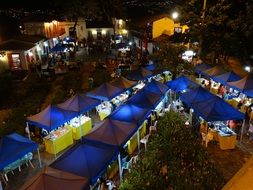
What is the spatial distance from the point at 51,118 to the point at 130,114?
13.2 feet

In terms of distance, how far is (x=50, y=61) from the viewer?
108 feet

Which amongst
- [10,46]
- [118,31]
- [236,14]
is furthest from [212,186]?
[118,31]

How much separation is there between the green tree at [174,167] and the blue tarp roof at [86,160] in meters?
1.11

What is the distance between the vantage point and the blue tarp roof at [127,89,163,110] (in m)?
15.6

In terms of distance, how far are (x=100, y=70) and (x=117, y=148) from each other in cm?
1739

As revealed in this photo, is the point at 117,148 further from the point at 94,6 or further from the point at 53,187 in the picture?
the point at 94,6

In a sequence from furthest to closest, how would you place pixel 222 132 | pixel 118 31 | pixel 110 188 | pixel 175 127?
pixel 118 31 → pixel 222 132 → pixel 175 127 → pixel 110 188

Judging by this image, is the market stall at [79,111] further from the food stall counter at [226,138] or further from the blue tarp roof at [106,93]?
the food stall counter at [226,138]

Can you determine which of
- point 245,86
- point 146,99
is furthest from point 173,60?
point 146,99

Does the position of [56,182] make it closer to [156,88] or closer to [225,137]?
[225,137]

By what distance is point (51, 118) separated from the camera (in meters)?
14.4

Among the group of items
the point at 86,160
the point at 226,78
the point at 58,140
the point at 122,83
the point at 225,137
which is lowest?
the point at 58,140

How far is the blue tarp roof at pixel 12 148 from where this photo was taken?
11570 mm

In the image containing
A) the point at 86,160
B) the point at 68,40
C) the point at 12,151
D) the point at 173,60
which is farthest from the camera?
the point at 68,40
